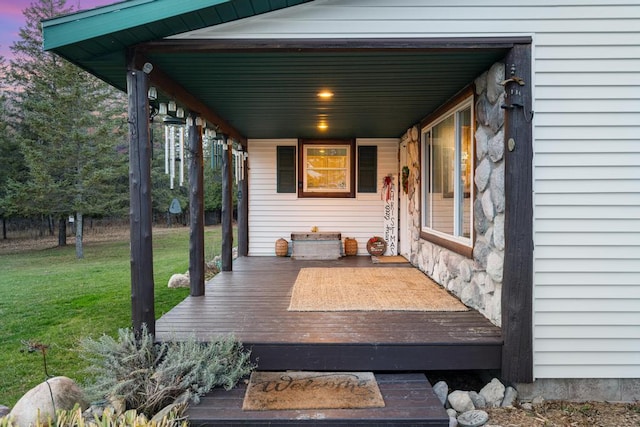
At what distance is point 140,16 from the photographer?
262cm

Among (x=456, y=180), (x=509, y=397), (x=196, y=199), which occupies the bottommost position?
(x=509, y=397)

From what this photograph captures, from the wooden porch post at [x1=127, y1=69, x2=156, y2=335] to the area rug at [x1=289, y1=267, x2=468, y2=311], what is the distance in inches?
54.7

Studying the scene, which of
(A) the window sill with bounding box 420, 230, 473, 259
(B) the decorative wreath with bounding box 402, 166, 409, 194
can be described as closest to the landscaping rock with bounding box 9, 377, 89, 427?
(A) the window sill with bounding box 420, 230, 473, 259

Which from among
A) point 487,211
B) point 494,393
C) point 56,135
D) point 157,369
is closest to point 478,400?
point 494,393

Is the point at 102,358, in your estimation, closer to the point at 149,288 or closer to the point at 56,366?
the point at 149,288

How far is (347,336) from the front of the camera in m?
3.03

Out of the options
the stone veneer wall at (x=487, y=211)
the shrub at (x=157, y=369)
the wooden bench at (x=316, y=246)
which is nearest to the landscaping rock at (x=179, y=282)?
the wooden bench at (x=316, y=246)

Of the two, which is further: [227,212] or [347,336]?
[227,212]

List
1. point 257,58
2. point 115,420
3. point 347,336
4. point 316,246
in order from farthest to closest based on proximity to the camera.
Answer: point 316,246, point 257,58, point 347,336, point 115,420

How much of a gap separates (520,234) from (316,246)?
4.84 meters

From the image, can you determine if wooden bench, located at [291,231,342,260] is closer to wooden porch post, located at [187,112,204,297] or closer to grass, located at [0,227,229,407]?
grass, located at [0,227,229,407]

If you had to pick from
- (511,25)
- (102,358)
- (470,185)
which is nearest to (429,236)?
(470,185)

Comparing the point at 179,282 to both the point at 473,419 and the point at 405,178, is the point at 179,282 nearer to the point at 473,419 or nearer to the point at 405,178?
the point at 405,178

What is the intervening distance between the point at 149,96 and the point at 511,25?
276 centimetres
